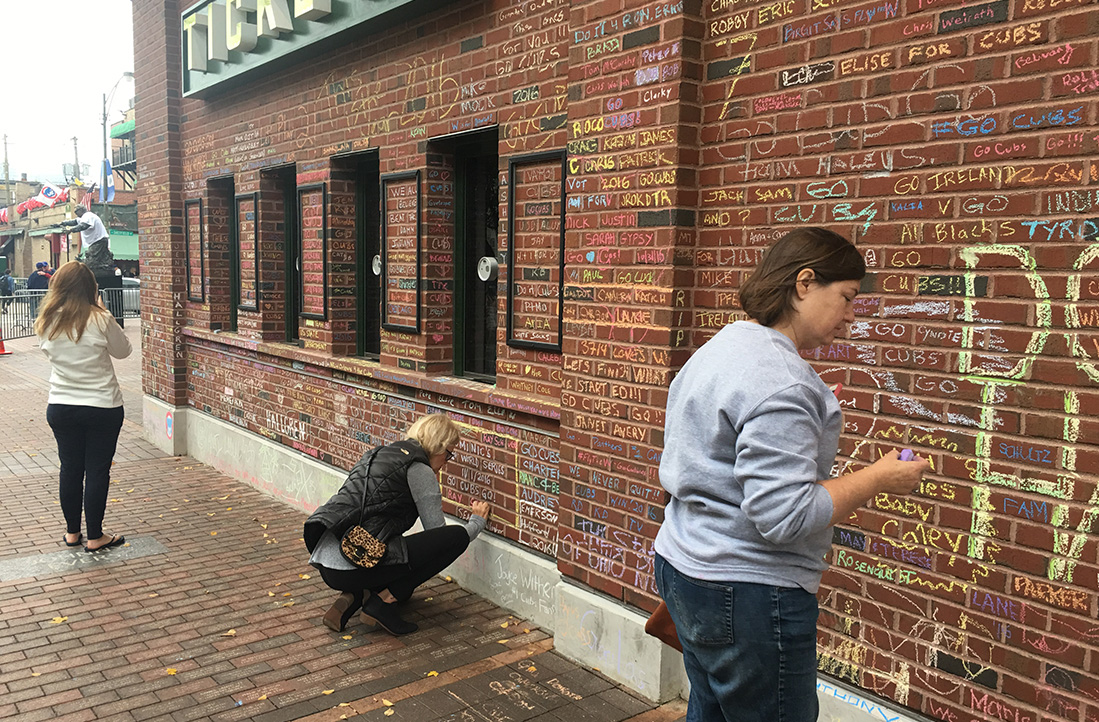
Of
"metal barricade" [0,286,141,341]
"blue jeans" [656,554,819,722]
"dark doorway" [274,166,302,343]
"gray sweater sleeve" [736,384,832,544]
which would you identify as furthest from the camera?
"metal barricade" [0,286,141,341]

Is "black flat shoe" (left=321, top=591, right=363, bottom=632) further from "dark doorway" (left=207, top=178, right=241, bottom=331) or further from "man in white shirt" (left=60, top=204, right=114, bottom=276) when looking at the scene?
"man in white shirt" (left=60, top=204, right=114, bottom=276)

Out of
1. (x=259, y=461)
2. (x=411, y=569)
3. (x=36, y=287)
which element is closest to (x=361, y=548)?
(x=411, y=569)

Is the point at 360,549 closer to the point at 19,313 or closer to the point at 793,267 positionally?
the point at 793,267

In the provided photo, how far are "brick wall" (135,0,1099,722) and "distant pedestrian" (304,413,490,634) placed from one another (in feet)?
1.61

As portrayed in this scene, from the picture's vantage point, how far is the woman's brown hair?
2.06 meters

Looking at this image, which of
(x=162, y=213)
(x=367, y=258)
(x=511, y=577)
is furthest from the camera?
(x=162, y=213)

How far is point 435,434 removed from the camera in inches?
188

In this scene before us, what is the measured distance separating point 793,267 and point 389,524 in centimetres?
319

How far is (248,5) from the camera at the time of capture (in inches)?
296

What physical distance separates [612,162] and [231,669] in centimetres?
319

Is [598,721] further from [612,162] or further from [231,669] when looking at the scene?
[612,162]

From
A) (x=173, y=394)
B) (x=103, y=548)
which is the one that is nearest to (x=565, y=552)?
(x=103, y=548)

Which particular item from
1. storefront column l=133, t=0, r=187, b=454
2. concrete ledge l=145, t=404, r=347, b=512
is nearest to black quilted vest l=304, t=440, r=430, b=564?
concrete ledge l=145, t=404, r=347, b=512

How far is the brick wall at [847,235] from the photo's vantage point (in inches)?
102
